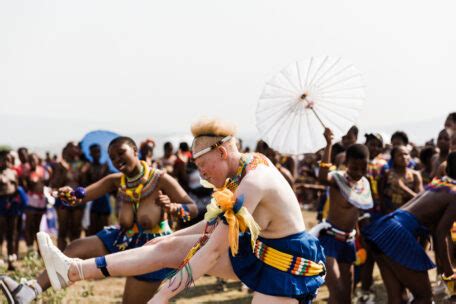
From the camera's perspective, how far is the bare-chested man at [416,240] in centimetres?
519

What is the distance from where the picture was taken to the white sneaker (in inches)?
159

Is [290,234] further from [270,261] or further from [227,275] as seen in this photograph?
[227,275]

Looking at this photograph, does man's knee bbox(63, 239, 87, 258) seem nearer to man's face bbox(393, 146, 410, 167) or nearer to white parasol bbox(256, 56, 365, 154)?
white parasol bbox(256, 56, 365, 154)

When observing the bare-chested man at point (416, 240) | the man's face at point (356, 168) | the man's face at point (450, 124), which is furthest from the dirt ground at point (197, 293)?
the bare-chested man at point (416, 240)

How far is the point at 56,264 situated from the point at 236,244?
4.37ft

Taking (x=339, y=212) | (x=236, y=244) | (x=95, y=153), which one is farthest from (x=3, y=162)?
(x=236, y=244)

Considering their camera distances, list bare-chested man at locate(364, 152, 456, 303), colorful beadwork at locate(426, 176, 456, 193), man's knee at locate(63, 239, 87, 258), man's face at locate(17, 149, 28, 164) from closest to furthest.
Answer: bare-chested man at locate(364, 152, 456, 303) → colorful beadwork at locate(426, 176, 456, 193) → man's knee at locate(63, 239, 87, 258) → man's face at locate(17, 149, 28, 164)

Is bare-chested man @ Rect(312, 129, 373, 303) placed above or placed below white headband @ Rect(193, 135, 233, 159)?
below

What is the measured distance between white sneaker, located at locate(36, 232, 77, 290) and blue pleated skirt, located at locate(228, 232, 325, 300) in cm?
110

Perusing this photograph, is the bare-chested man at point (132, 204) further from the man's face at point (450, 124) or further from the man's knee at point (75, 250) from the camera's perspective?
the man's face at point (450, 124)

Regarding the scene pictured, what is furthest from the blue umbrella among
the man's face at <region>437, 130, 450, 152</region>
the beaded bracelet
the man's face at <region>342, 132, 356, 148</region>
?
the man's face at <region>437, 130, 450, 152</region>

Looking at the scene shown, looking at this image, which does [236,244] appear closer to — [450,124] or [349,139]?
[450,124]

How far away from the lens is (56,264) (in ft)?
13.4

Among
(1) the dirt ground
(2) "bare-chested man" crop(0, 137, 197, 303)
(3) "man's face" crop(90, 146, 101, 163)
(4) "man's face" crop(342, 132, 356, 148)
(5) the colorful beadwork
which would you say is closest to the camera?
(5) the colorful beadwork
